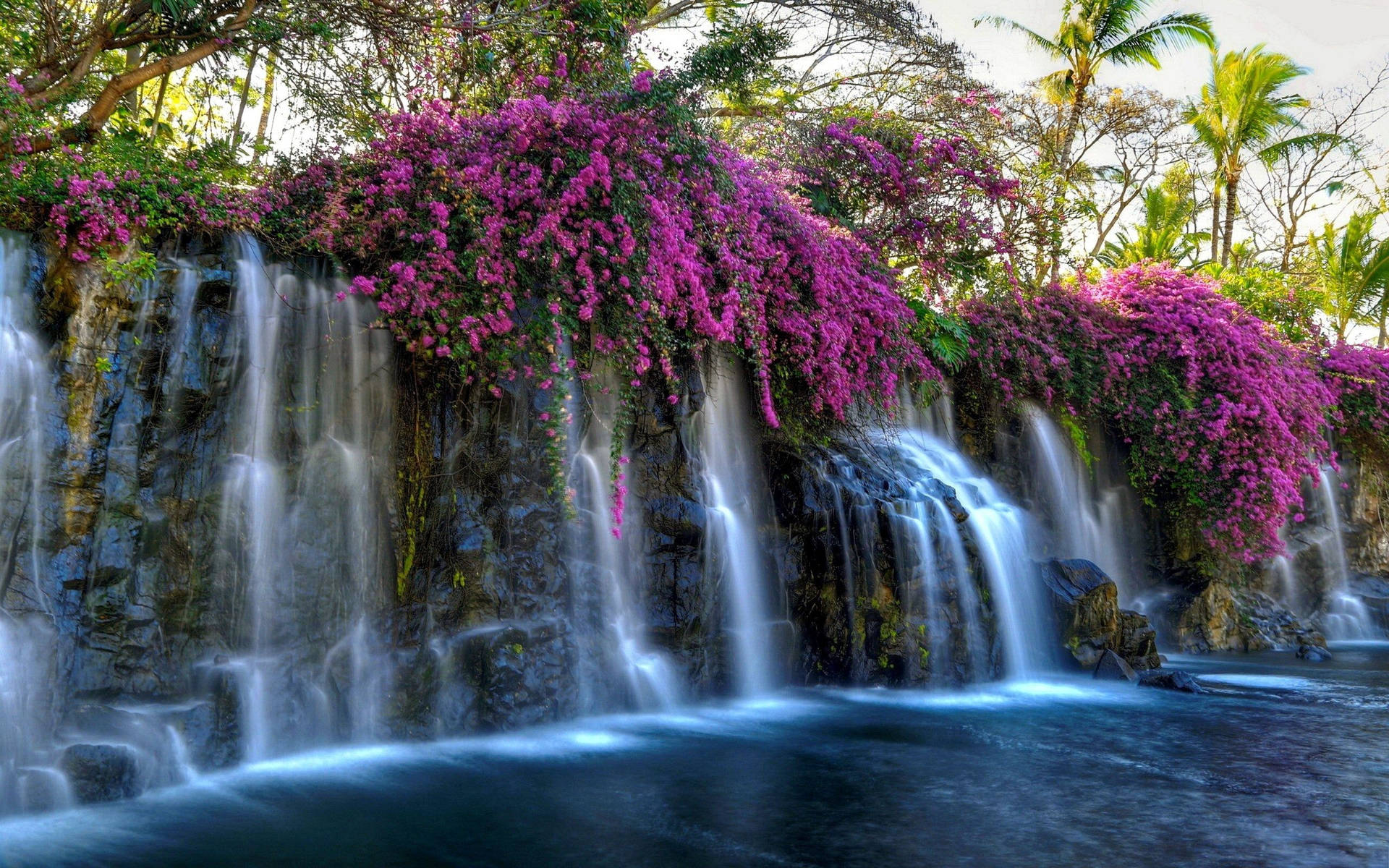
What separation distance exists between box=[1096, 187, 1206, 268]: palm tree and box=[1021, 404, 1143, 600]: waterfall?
1070 centimetres

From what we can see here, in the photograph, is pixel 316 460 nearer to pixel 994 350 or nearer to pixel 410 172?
pixel 410 172

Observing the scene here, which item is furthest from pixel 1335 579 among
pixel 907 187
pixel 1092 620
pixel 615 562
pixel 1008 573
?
pixel 615 562

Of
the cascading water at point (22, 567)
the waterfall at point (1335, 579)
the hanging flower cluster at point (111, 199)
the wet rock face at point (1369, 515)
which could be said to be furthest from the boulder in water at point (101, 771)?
the wet rock face at point (1369, 515)

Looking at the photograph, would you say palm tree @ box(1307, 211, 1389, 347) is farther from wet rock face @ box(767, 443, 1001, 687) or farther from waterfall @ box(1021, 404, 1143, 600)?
wet rock face @ box(767, 443, 1001, 687)

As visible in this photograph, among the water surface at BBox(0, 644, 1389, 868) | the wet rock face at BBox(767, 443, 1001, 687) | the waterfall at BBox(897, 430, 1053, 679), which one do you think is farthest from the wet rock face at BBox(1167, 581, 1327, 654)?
the wet rock face at BBox(767, 443, 1001, 687)

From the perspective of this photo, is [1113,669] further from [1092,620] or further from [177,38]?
[177,38]

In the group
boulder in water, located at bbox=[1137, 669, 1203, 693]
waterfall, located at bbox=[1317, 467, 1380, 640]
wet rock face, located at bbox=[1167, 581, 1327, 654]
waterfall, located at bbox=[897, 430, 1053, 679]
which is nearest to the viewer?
boulder in water, located at bbox=[1137, 669, 1203, 693]

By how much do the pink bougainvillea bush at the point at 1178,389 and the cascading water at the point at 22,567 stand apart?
422 inches

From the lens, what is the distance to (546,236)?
763 cm

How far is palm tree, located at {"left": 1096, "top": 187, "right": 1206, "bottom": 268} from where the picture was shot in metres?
24.0

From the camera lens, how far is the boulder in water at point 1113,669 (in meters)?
10.4

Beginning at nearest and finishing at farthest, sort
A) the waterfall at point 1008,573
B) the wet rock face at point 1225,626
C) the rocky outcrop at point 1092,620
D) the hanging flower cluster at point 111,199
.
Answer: the hanging flower cluster at point 111,199 → the waterfall at point 1008,573 → the rocky outcrop at point 1092,620 → the wet rock face at point 1225,626

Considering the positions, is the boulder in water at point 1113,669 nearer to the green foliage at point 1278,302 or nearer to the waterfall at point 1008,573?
the waterfall at point 1008,573

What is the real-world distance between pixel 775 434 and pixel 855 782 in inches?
168
